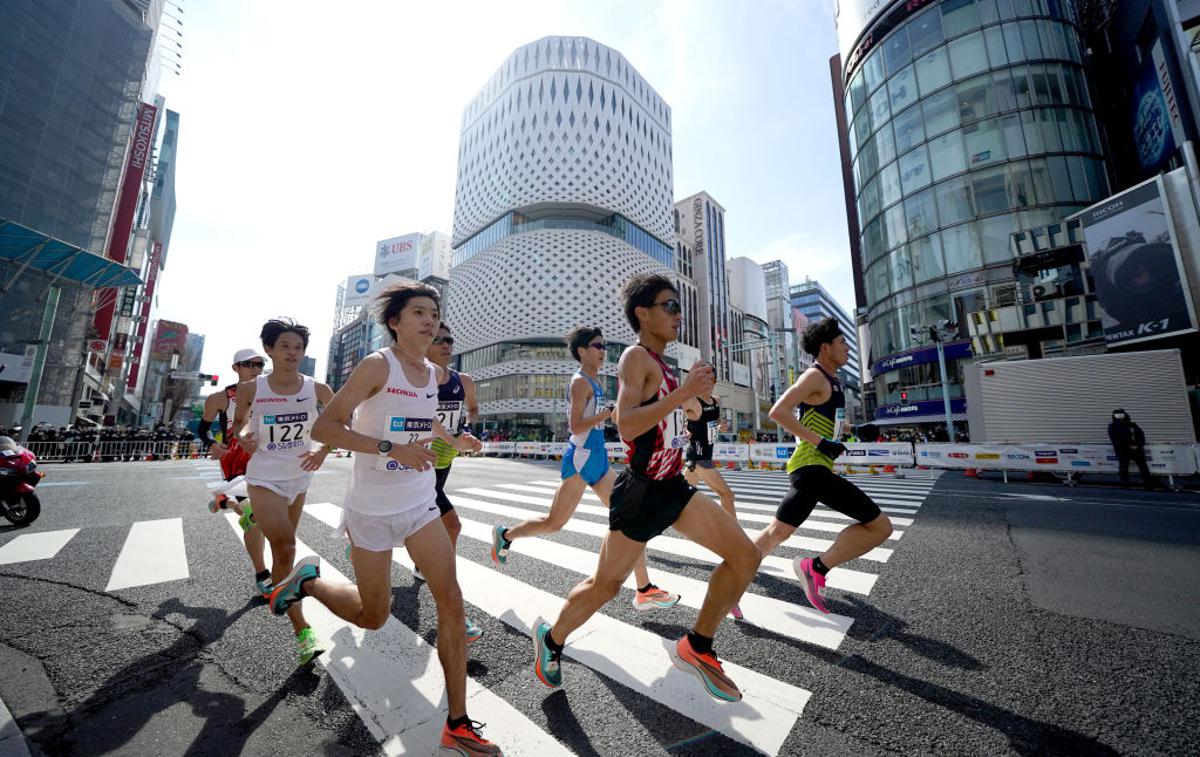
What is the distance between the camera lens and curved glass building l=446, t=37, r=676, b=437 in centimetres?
5234

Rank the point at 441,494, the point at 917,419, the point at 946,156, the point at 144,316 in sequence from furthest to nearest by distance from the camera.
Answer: the point at 144,316 → the point at 946,156 → the point at 917,419 → the point at 441,494

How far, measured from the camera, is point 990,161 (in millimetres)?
29953

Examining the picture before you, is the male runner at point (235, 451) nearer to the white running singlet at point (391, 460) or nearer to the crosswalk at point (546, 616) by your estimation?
→ the crosswalk at point (546, 616)

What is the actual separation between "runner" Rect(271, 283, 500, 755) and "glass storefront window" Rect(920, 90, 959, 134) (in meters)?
42.5

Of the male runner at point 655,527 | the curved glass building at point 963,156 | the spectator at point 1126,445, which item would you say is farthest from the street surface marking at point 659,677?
the curved glass building at point 963,156

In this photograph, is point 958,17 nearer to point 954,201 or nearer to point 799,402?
point 954,201

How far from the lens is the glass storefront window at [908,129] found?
3331 cm

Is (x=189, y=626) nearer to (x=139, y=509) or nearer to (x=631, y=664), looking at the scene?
(x=631, y=664)

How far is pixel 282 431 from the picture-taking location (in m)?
3.43

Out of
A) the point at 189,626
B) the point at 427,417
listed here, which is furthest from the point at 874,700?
the point at 189,626

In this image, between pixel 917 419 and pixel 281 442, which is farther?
pixel 917 419

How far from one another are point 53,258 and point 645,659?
38.4m

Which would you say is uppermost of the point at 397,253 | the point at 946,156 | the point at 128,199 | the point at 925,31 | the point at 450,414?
the point at 397,253

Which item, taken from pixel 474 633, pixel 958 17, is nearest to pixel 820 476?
pixel 474 633
